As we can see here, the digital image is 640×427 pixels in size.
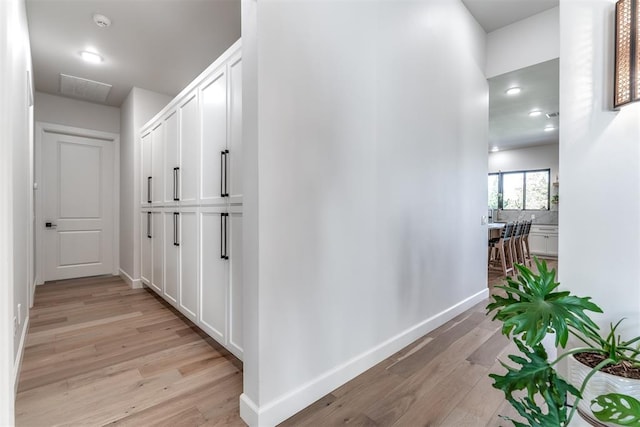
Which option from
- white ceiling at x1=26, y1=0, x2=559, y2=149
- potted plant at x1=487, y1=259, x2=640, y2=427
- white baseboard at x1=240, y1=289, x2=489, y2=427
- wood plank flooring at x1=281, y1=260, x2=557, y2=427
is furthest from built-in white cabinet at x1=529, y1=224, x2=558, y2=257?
potted plant at x1=487, y1=259, x2=640, y2=427

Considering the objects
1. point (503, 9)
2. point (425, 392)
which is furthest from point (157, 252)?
point (503, 9)

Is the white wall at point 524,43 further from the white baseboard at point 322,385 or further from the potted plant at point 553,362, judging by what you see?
the potted plant at point 553,362

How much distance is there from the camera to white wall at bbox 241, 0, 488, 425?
1457mm

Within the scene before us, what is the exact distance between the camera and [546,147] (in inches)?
291

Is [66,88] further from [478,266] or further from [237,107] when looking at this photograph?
[478,266]

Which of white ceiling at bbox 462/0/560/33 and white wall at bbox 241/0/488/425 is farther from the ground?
white ceiling at bbox 462/0/560/33

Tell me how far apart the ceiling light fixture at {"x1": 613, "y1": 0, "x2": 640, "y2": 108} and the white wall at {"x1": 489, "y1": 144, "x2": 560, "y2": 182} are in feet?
24.7

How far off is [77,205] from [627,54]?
6061 millimetres

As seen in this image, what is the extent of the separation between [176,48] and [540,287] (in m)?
3.87

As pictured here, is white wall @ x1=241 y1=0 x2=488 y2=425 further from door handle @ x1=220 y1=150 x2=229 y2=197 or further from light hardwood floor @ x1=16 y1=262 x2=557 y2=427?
door handle @ x1=220 y1=150 x2=229 y2=197

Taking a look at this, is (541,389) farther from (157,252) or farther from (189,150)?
(157,252)

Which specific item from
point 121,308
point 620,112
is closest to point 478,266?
point 620,112

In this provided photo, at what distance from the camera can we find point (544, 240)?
7.21m

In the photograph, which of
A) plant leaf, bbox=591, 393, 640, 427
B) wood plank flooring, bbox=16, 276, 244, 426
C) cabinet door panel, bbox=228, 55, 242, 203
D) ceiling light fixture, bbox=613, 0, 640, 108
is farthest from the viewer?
cabinet door panel, bbox=228, 55, 242, 203
